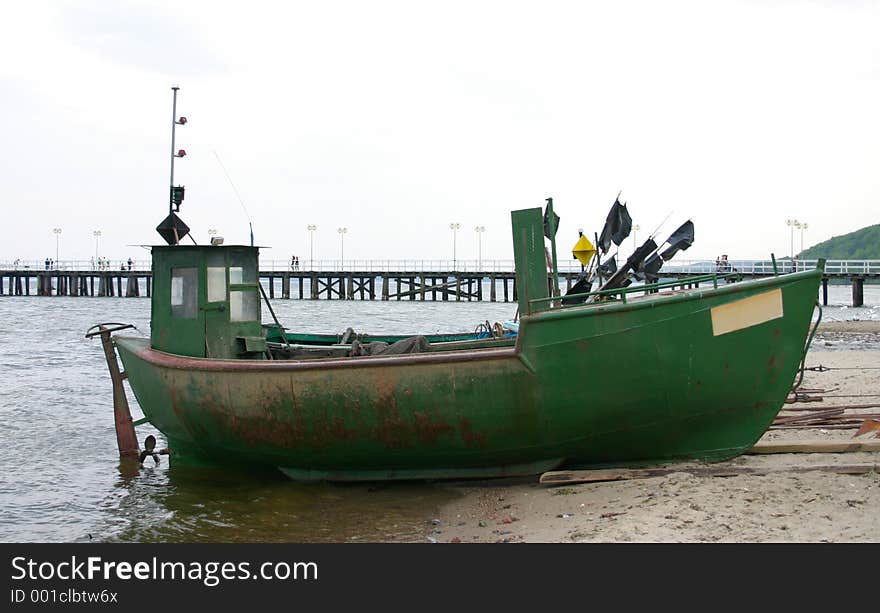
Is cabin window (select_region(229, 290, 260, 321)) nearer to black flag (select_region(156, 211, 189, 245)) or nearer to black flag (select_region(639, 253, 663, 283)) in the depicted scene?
black flag (select_region(156, 211, 189, 245))

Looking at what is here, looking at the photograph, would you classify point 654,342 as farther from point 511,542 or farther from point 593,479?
point 511,542

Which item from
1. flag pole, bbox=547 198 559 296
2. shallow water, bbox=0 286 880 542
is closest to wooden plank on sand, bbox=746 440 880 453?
flag pole, bbox=547 198 559 296

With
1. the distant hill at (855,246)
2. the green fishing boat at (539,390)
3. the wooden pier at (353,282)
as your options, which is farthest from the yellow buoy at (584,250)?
the distant hill at (855,246)

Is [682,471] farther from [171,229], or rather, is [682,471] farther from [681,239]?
[171,229]

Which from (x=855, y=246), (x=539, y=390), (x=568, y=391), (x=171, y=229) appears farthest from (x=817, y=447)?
(x=855, y=246)

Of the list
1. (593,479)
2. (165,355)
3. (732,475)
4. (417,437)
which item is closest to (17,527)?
(165,355)

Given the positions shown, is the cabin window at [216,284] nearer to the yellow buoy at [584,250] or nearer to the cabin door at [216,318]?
the cabin door at [216,318]

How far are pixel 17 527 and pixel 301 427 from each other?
3.00 m

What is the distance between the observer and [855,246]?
173 m

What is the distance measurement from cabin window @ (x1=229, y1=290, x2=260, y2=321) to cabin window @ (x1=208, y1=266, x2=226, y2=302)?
0.10m

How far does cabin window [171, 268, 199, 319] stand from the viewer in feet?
34.4

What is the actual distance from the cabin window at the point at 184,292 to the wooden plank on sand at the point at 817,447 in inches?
248

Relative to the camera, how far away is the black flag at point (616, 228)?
11.6 metres

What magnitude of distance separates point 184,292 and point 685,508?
6.33 meters
